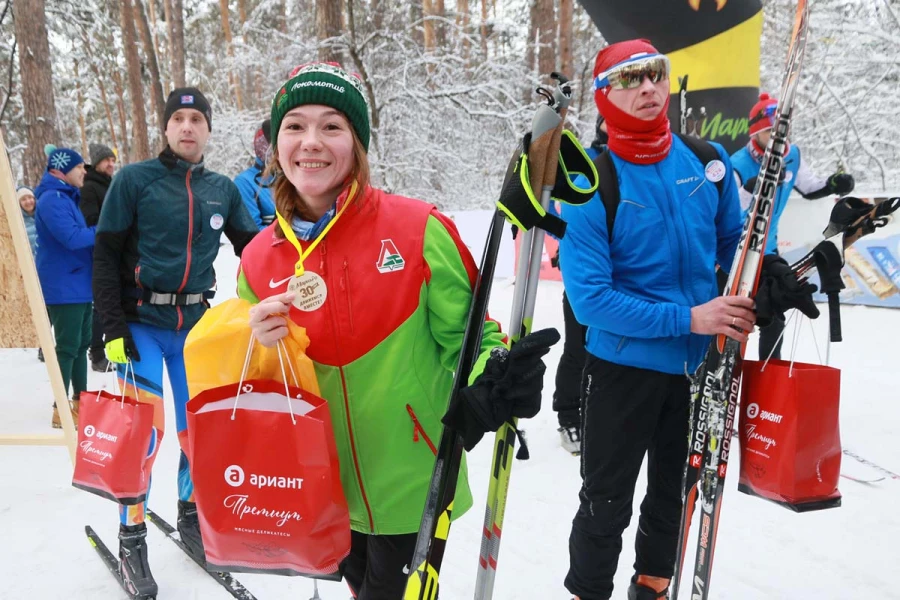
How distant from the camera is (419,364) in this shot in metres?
1.62

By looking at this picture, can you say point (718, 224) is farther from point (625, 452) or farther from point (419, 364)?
point (419, 364)

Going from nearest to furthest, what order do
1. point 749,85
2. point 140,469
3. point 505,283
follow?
point 140,469, point 749,85, point 505,283

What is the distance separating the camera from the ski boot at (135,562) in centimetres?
267

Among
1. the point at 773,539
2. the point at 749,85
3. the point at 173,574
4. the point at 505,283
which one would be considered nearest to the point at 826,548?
the point at 773,539

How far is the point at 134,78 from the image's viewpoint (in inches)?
612

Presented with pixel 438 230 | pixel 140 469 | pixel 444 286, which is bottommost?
pixel 140 469

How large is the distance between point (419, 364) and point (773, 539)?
2.46 metres

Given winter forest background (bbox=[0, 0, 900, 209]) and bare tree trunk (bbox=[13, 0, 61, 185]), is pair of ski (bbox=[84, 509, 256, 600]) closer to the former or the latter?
bare tree trunk (bbox=[13, 0, 61, 185])

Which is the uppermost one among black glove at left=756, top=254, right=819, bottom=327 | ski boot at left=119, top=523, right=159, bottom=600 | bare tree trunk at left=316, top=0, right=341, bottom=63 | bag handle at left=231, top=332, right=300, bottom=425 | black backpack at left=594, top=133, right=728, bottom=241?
bare tree trunk at left=316, top=0, right=341, bottom=63

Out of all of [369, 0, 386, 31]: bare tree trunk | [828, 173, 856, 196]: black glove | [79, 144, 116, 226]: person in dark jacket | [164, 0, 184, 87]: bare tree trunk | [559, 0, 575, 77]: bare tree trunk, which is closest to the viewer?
[828, 173, 856, 196]: black glove

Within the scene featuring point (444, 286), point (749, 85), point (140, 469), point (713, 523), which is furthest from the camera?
point (749, 85)

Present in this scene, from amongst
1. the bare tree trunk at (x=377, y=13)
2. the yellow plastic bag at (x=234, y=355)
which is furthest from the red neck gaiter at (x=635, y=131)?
the bare tree trunk at (x=377, y=13)

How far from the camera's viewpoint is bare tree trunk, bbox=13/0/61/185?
338 inches

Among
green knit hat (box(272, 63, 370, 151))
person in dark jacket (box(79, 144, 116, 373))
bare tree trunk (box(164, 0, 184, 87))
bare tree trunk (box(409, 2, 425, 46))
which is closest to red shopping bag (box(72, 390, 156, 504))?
green knit hat (box(272, 63, 370, 151))
